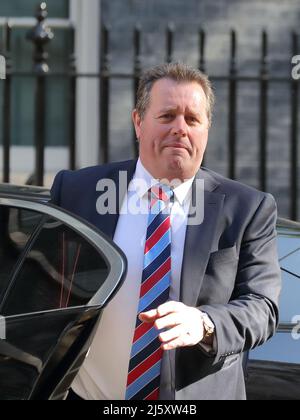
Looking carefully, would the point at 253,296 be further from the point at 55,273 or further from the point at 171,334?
the point at 55,273

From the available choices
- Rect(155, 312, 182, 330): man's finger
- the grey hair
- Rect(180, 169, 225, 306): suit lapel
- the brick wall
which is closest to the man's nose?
the grey hair

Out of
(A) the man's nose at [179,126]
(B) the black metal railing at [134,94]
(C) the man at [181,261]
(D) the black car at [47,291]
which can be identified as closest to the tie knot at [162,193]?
(C) the man at [181,261]

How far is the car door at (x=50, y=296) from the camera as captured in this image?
8.20 ft

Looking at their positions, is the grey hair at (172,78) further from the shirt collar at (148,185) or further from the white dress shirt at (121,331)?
the white dress shirt at (121,331)

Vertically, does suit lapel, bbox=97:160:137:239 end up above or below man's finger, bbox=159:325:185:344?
above

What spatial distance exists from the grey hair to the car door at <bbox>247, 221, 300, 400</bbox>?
77cm

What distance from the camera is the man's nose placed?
8.84 ft

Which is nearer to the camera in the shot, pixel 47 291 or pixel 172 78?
pixel 47 291

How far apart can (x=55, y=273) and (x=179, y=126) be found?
20.6 inches

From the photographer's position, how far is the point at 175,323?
7.84 feet

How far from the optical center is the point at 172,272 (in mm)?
2701

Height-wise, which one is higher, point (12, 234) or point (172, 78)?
point (172, 78)

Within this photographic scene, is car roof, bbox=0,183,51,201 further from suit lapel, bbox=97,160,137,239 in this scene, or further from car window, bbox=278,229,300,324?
car window, bbox=278,229,300,324

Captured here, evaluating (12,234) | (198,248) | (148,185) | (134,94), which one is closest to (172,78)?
(148,185)
